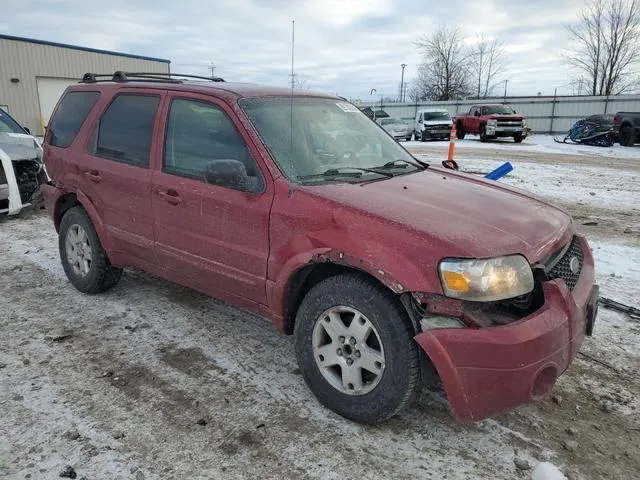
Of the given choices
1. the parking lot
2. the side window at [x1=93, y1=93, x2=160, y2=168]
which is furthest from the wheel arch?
the parking lot

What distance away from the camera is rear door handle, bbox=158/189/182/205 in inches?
142

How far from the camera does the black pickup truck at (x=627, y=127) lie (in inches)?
810

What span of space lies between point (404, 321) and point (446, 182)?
1343 mm

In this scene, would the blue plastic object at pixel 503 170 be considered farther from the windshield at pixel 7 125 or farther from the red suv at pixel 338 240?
the windshield at pixel 7 125

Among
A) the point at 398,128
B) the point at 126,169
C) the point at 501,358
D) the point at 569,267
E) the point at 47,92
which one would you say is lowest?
the point at 501,358

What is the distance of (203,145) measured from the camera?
3.58 metres

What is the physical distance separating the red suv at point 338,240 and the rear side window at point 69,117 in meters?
0.14

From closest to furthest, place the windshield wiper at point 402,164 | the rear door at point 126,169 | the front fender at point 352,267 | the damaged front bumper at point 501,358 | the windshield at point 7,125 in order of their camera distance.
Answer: the damaged front bumper at point 501,358
the front fender at point 352,267
the windshield wiper at point 402,164
the rear door at point 126,169
the windshield at point 7,125

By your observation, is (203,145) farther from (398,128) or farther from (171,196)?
(398,128)

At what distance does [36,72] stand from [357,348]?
31.1 metres

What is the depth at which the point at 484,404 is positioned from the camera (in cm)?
246

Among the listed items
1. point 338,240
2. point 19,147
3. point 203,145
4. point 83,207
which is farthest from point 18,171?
point 338,240

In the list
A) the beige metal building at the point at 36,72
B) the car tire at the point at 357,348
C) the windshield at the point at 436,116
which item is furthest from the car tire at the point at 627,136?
the beige metal building at the point at 36,72

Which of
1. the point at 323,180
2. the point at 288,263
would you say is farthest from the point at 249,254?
the point at 323,180
